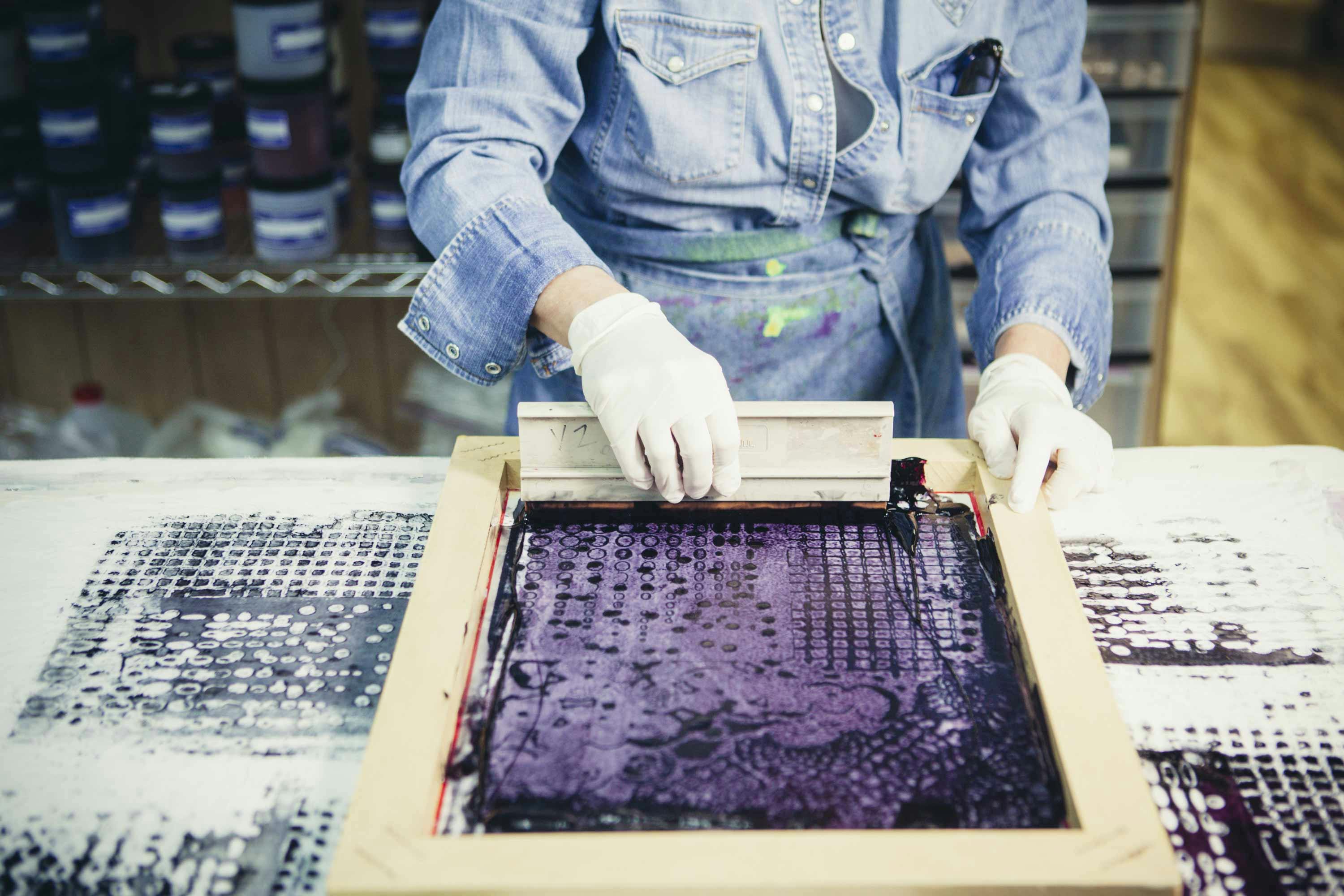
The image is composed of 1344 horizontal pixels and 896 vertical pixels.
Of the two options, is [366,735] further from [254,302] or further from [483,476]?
[254,302]

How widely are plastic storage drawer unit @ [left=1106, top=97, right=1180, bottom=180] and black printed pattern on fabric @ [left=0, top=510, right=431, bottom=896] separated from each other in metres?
1.31

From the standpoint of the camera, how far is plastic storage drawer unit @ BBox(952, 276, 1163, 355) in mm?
1830

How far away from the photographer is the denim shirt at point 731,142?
933 mm

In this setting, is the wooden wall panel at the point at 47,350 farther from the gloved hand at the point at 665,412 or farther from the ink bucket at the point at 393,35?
the gloved hand at the point at 665,412

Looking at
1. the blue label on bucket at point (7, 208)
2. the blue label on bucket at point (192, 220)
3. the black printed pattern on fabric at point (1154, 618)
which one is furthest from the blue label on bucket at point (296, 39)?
the black printed pattern on fabric at point (1154, 618)

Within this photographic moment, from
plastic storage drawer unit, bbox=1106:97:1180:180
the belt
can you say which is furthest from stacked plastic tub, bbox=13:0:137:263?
plastic storage drawer unit, bbox=1106:97:1180:180

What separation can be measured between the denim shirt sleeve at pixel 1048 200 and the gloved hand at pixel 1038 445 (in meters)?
0.13

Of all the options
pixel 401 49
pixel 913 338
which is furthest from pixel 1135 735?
pixel 401 49

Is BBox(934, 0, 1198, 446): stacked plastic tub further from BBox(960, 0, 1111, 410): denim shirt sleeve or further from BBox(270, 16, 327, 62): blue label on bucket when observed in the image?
BBox(270, 16, 327, 62): blue label on bucket

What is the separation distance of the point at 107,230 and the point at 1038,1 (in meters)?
1.21

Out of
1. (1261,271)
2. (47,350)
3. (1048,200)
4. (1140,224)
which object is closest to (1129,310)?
(1140,224)

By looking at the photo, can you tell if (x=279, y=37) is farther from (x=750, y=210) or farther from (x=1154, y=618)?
(x=1154, y=618)

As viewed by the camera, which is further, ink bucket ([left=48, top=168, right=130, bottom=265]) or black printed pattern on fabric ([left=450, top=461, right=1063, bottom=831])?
ink bucket ([left=48, top=168, right=130, bottom=265])

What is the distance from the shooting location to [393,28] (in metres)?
1.55
